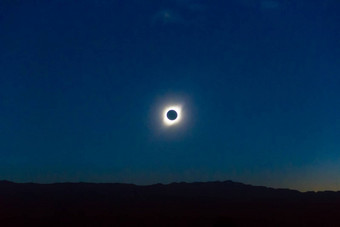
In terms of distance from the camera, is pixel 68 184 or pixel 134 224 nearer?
pixel 134 224

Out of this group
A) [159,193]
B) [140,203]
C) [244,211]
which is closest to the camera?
[244,211]

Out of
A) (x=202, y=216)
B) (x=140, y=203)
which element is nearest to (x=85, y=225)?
(x=202, y=216)

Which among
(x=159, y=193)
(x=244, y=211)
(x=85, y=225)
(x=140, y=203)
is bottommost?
(x=85, y=225)

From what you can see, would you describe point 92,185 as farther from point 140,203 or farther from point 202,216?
point 202,216

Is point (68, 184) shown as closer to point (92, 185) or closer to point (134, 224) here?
point (92, 185)

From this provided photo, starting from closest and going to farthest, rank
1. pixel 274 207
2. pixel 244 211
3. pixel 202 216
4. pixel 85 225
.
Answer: pixel 85 225, pixel 202 216, pixel 244 211, pixel 274 207

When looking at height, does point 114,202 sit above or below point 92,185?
below

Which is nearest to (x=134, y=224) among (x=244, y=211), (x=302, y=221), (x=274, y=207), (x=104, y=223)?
(x=104, y=223)
